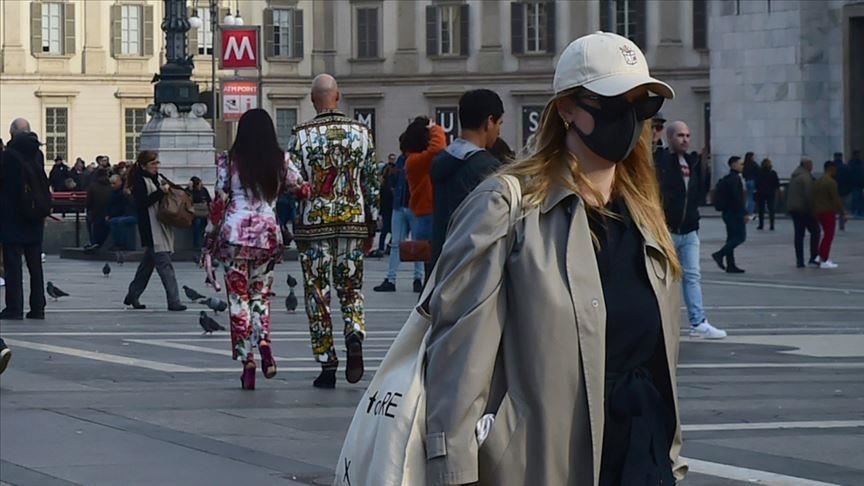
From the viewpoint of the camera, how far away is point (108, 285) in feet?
81.1

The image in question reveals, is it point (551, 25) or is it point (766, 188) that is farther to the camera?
point (551, 25)

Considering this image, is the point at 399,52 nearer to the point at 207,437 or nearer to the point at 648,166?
the point at 207,437

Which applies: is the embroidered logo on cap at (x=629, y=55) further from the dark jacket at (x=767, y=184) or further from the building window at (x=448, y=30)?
the building window at (x=448, y=30)

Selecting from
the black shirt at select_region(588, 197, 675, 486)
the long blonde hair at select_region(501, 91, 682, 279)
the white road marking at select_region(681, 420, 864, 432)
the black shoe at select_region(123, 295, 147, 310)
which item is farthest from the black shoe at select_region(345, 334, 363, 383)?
the black shoe at select_region(123, 295, 147, 310)

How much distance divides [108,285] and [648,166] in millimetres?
20584

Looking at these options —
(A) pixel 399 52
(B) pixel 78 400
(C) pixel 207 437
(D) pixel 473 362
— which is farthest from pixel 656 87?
(A) pixel 399 52

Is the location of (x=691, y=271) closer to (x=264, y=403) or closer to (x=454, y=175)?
(x=264, y=403)

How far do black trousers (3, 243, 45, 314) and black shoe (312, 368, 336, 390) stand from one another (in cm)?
696

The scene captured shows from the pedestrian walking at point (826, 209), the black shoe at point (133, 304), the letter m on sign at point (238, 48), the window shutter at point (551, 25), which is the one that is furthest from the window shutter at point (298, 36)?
the black shoe at point (133, 304)

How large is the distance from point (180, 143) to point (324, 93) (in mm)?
23638

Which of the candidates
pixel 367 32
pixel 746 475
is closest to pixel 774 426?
pixel 746 475

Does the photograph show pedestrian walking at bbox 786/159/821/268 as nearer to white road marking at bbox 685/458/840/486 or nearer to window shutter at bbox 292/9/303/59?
white road marking at bbox 685/458/840/486

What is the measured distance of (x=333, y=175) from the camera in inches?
468

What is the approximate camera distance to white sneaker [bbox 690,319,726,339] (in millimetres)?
16109
